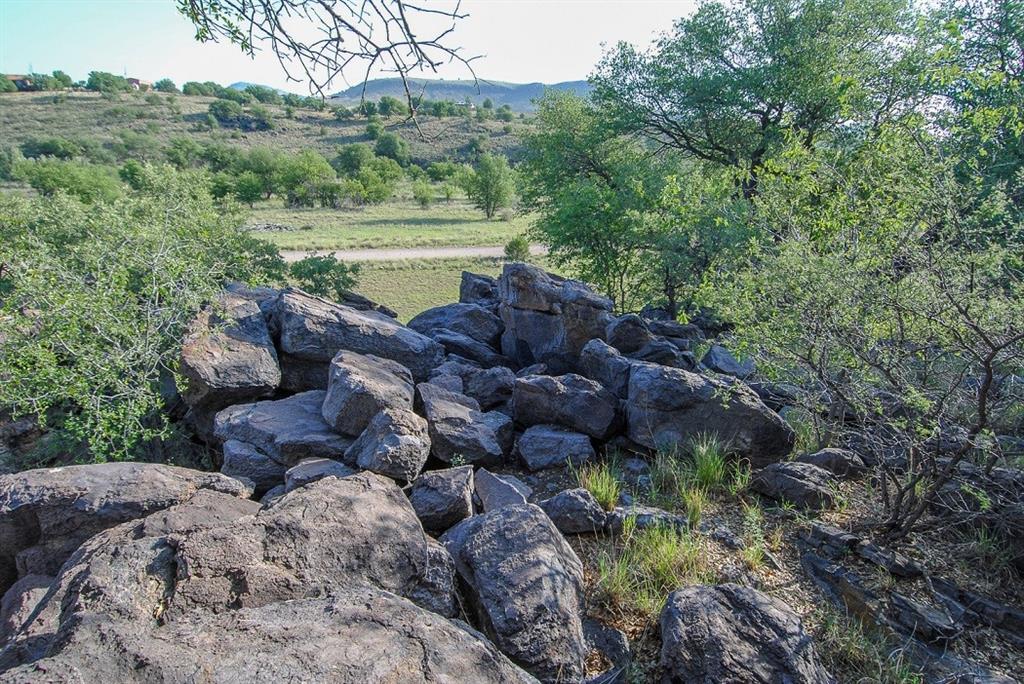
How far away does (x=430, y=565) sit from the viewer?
3.04m

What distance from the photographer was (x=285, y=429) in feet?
16.3

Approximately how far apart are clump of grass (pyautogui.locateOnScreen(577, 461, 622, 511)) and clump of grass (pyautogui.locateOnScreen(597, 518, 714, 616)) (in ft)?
1.54

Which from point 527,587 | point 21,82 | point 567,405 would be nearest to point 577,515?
point 527,587

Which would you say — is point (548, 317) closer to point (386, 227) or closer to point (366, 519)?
point (366, 519)

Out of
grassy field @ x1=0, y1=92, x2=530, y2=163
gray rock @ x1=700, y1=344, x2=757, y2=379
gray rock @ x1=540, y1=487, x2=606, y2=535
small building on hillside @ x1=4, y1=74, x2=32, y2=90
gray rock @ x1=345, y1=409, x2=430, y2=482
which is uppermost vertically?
small building on hillside @ x1=4, y1=74, x2=32, y2=90

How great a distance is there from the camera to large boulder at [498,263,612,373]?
750 centimetres

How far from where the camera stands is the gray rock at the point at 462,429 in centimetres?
504

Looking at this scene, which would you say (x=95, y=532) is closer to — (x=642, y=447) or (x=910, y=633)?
(x=642, y=447)

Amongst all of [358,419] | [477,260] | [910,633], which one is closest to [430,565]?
[358,419]

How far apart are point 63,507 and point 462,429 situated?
108 inches

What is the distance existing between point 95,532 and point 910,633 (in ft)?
16.1

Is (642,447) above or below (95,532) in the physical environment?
below

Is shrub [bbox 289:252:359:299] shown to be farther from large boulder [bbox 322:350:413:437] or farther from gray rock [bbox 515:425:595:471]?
gray rock [bbox 515:425:595:471]

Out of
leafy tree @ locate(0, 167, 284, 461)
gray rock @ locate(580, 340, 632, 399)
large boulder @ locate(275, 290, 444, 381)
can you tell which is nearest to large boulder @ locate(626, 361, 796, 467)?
gray rock @ locate(580, 340, 632, 399)
